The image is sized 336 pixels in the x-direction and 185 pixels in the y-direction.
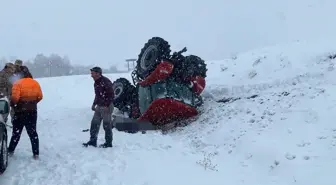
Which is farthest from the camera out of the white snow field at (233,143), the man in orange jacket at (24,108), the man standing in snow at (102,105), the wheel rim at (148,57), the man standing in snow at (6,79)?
the wheel rim at (148,57)

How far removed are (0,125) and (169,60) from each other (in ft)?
25.4

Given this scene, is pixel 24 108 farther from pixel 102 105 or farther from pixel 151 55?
pixel 151 55

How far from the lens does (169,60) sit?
523 inches

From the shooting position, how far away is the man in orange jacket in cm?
728

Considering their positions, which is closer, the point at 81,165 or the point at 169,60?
the point at 81,165

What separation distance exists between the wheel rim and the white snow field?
2547mm

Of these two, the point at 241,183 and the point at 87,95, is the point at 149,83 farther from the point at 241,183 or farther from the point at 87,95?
the point at 87,95

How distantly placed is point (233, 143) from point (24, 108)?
5128 mm

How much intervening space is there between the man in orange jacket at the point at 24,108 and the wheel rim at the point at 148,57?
254 inches

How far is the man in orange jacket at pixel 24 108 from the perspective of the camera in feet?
23.9

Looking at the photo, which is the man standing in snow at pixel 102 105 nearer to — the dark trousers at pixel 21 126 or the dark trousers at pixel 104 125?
the dark trousers at pixel 104 125

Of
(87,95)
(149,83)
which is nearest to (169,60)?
(149,83)

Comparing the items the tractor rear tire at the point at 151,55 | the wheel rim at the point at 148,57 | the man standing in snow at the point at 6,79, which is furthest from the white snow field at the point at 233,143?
the wheel rim at the point at 148,57

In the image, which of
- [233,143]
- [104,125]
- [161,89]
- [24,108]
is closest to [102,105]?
[104,125]
